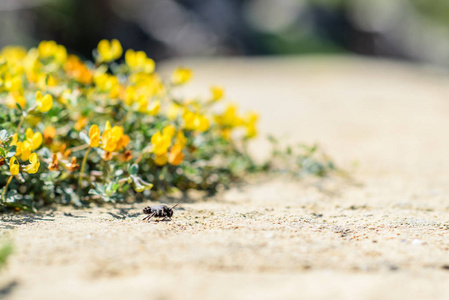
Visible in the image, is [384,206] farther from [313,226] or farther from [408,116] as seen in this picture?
[408,116]

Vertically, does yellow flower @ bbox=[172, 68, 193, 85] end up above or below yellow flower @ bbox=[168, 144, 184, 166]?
above

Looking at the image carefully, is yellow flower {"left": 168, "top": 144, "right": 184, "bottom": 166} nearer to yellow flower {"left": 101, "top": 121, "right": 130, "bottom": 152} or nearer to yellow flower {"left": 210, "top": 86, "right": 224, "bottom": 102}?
yellow flower {"left": 101, "top": 121, "right": 130, "bottom": 152}

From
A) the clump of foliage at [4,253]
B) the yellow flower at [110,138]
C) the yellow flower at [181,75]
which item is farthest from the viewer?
the yellow flower at [181,75]

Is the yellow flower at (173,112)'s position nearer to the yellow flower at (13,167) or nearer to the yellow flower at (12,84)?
the yellow flower at (12,84)

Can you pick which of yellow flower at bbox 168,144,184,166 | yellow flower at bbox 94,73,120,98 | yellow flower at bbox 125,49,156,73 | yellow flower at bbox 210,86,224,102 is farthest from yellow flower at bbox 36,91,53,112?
yellow flower at bbox 210,86,224,102

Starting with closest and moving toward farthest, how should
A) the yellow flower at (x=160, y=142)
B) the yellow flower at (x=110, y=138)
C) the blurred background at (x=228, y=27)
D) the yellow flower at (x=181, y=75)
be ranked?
the yellow flower at (x=110, y=138) → the yellow flower at (x=160, y=142) → the yellow flower at (x=181, y=75) → the blurred background at (x=228, y=27)

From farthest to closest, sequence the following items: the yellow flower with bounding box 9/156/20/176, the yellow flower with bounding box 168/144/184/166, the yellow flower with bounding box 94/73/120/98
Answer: the yellow flower with bounding box 94/73/120/98
the yellow flower with bounding box 168/144/184/166
the yellow flower with bounding box 9/156/20/176

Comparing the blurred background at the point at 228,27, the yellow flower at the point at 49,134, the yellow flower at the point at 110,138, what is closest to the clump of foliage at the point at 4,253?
the yellow flower at the point at 110,138
